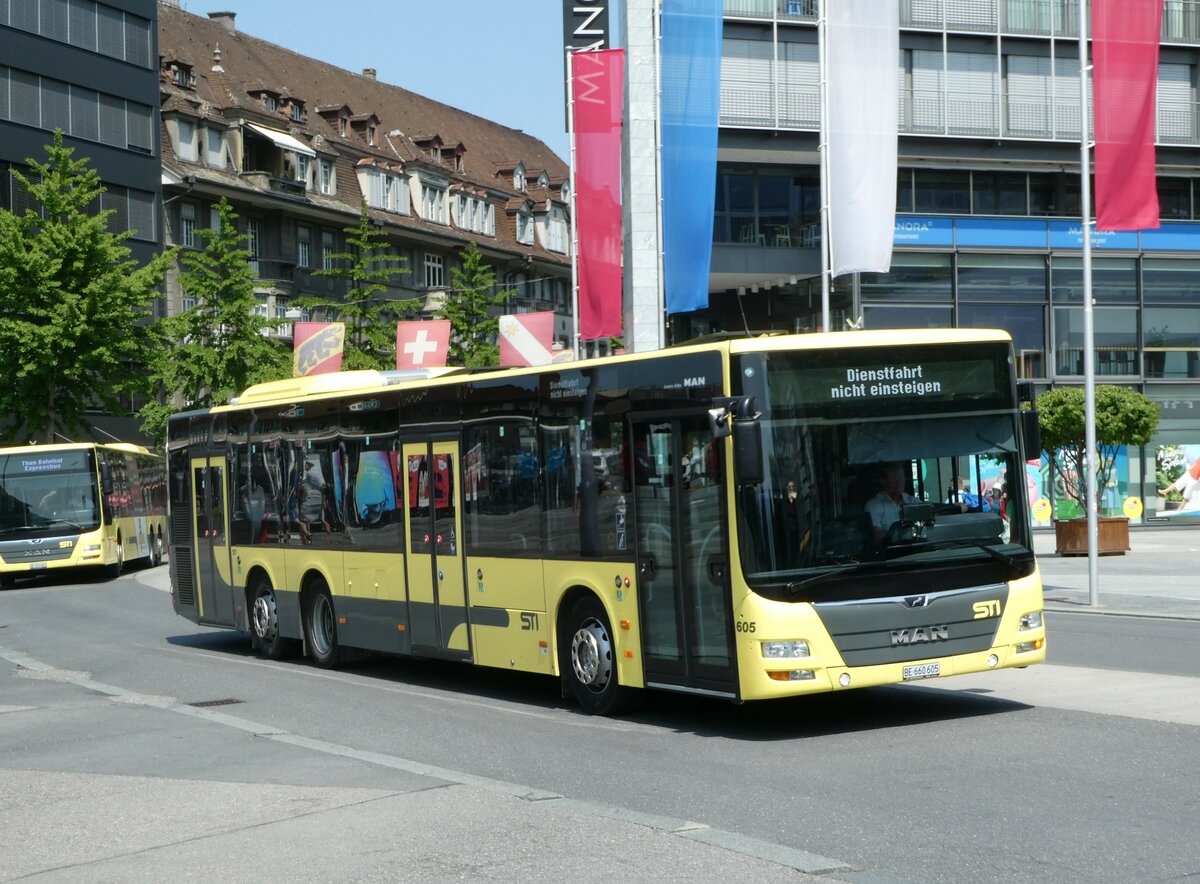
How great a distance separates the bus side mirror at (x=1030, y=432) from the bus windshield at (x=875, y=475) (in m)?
0.18

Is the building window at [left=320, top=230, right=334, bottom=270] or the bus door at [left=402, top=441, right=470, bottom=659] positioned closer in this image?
the bus door at [left=402, top=441, right=470, bottom=659]

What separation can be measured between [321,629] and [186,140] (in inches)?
1961

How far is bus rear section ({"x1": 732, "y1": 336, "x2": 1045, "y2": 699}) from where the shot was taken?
1142 cm

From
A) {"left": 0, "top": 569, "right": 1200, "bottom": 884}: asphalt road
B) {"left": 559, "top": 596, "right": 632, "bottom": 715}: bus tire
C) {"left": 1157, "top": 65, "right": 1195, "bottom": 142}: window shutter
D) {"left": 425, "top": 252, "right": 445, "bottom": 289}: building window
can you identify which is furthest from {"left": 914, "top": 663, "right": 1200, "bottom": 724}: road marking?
{"left": 425, "top": 252, "right": 445, "bottom": 289}: building window

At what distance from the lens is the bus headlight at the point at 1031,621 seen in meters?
12.1

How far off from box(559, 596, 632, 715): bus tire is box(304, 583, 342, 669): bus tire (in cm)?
513

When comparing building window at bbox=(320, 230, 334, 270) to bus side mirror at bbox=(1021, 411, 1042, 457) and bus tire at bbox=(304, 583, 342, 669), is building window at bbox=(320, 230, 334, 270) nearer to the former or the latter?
bus tire at bbox=(304, 583, 342, 669)

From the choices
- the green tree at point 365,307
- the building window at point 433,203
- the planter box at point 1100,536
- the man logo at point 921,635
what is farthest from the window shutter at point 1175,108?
the building window at point 433,203

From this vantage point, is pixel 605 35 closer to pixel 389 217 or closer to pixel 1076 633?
pixel 1076 633

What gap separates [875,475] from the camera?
1161 cm

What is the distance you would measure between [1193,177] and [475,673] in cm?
3364

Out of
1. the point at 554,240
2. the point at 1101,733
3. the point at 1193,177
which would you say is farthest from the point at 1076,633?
the point at 554,240

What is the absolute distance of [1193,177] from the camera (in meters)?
45.5

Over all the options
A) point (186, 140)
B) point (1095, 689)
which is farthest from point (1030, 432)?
point (186, 140)
